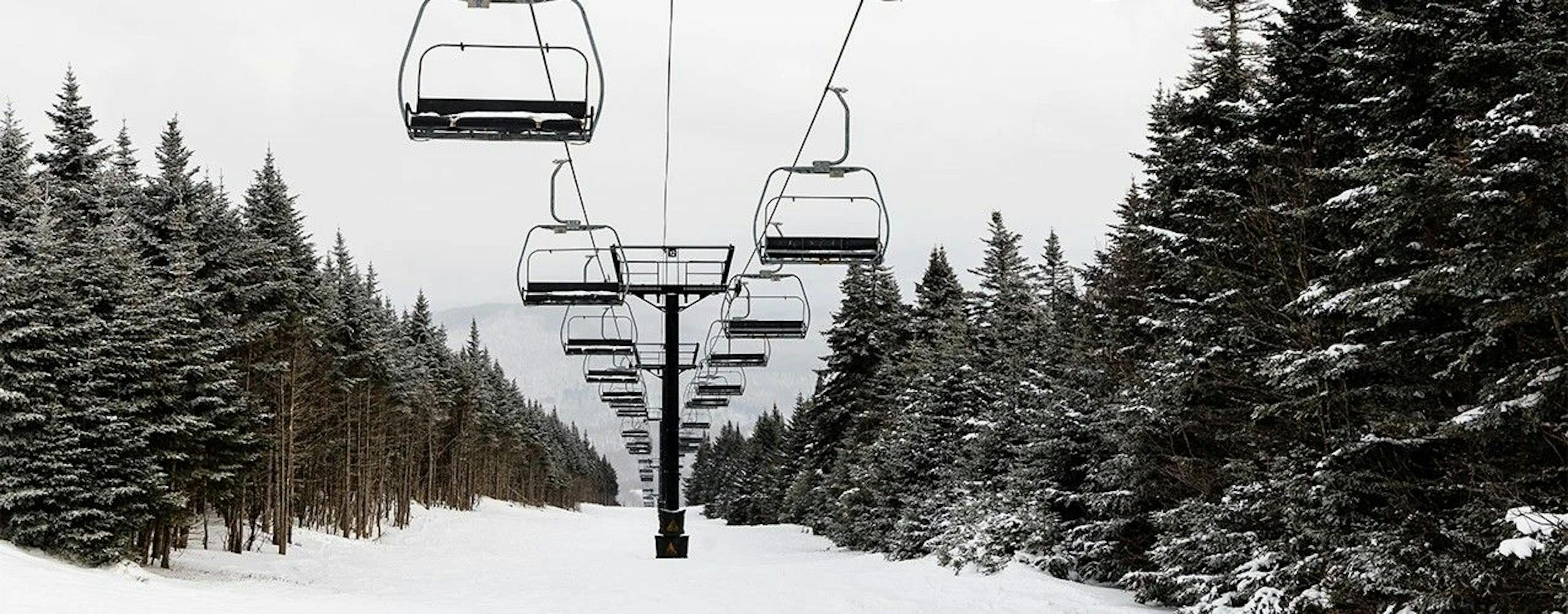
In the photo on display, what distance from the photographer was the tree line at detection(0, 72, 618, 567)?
25281 millimetres

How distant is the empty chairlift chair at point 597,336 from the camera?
98.9 feet

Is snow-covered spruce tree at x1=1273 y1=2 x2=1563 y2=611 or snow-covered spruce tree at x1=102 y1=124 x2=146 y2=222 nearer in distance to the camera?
snow-covered spruce tree at x1=1273 y1=2 x2=1563 y2=611

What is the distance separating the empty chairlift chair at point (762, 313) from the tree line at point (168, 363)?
11.8 m

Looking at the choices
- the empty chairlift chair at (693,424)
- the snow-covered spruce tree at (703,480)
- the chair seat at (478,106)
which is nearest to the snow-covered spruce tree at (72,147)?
the empty chairlift chair at (693,424)

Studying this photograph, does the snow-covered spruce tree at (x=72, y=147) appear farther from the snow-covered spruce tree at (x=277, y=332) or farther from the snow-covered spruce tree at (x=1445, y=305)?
the snow-covered spruce tree at (x=1445, y=305)

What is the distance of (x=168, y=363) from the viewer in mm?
27797

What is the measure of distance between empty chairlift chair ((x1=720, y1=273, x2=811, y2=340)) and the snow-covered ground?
5.60 metres

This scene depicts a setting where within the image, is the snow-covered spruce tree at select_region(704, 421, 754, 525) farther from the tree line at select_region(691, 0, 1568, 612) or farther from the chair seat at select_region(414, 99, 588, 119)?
the chair seat at select_region(414, 99, 588, 119)

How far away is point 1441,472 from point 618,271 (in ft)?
47.9

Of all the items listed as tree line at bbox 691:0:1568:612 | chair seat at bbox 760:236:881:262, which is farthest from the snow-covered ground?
chair seat at bbox 760:236:881:262

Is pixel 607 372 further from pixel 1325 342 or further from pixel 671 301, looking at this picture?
pixel 1325 342

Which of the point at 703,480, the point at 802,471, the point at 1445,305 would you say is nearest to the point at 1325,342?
the point at 1445,305

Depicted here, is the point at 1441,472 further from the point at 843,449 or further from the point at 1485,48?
the point at 843,449

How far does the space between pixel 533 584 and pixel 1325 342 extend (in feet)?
63.8
